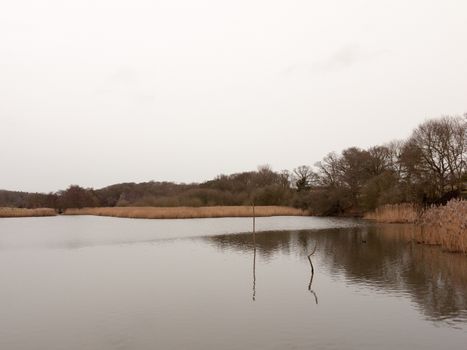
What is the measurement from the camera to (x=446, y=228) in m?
13.3

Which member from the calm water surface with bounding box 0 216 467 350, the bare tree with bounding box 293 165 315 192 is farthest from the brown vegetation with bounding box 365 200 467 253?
the bare tree with bounding box 293 165 315 192

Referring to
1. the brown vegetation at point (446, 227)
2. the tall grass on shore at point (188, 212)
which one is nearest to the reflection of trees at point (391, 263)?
the brown vegetation at point (446, 227)

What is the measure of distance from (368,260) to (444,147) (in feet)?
53.3

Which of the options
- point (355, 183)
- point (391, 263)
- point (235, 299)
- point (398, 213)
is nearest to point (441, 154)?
point (398, 213)

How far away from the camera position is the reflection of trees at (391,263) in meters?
7.45

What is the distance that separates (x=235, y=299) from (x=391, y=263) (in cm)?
523

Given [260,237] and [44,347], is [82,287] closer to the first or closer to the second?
[44,347]

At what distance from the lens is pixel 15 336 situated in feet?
→ 19.0

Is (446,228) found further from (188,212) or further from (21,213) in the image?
(21,213)

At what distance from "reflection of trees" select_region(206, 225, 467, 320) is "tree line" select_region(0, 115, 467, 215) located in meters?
5.61

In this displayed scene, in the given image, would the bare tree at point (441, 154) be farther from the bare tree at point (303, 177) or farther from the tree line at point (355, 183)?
the bare tree at point (303, 177)

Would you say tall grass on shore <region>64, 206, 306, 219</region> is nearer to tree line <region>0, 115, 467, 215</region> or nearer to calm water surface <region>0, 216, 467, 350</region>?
tree line <region>0, 115, 467, 215</region>

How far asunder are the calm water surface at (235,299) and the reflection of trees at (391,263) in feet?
0.11

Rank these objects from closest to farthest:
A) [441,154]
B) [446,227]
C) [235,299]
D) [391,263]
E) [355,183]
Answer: [235,299] → [391,263] → [446,227] → [441,154] → [355,183]
